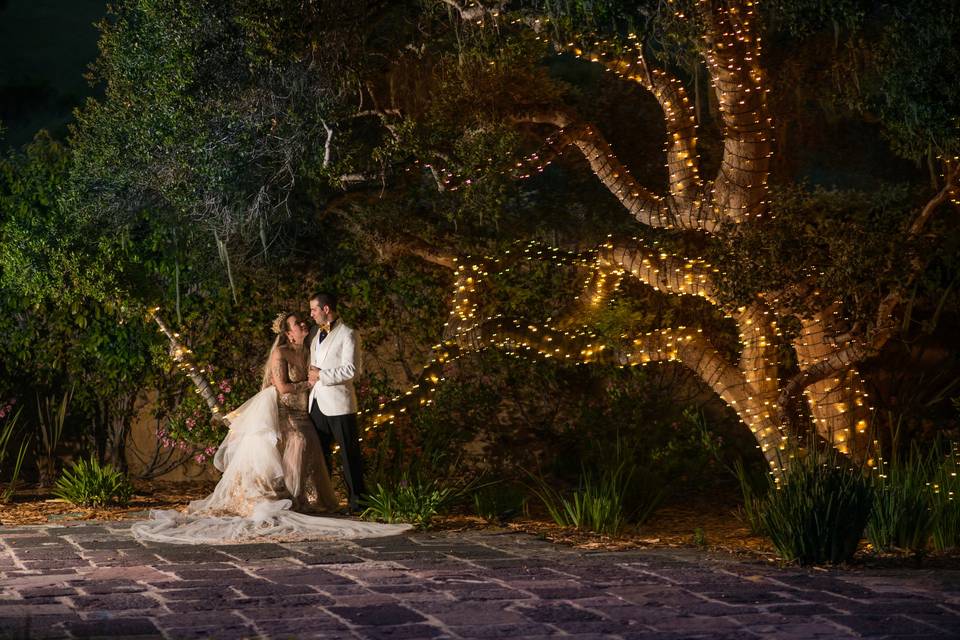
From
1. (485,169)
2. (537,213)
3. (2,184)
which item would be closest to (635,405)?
(537,213)

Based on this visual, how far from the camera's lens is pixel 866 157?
14.6 metres

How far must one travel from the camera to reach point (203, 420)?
11375 mm

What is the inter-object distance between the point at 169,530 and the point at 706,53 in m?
5.07

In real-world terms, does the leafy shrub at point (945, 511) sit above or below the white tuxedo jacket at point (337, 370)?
below

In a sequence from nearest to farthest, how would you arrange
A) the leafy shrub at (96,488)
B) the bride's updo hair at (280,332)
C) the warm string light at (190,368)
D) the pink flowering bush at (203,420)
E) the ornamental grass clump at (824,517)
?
the ornamental grass clump at (824,517)
the bride's updo hair at (280,332)
the leafy shrub at (96,488)
the warm string light at (190,368)
the pink flowering bush at (203,420)

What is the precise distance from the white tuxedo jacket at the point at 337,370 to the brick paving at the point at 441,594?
1691 mm

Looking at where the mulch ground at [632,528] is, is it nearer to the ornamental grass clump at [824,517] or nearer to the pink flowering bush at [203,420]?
the ornamental grass clump at [824,517]

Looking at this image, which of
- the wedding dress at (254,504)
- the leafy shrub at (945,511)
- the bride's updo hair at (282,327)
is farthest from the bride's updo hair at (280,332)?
the leafy shrub at (945,511)

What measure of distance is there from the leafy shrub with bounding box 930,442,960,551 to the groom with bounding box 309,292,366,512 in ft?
13.6

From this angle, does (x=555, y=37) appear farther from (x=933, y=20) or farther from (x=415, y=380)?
(x=415, y=380)

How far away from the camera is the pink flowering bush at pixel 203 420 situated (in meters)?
11.3

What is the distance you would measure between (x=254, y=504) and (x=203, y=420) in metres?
2.77

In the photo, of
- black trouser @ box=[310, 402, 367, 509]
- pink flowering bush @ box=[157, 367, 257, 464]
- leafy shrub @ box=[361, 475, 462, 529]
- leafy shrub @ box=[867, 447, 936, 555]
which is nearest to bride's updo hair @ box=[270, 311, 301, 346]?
black trouser @ box=[310, 402, 367, 509]

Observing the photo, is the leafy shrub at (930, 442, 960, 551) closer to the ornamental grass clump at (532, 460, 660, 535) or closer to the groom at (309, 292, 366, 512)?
the ornamental grass clump at (532, 460, 660, 535)
